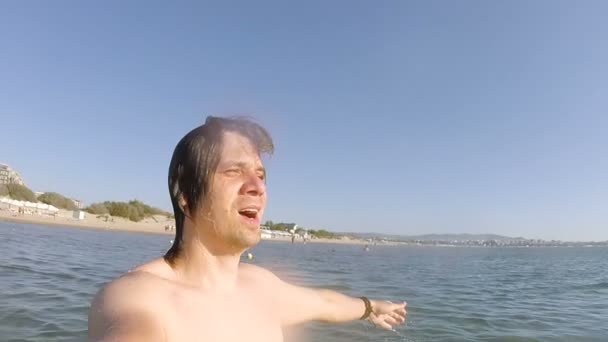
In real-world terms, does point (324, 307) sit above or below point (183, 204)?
below

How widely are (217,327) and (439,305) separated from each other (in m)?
8.67

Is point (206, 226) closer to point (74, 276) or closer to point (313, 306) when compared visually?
point (313, 306)

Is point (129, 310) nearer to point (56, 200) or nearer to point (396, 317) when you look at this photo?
point (396, 317)

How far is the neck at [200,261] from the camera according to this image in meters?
2.37

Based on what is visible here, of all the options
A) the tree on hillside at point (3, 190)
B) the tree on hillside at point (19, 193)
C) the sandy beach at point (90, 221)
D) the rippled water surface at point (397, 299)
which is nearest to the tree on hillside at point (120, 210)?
the sandy beach at point (90, 221)

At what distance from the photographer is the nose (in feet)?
7.77

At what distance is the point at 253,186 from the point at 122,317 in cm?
90

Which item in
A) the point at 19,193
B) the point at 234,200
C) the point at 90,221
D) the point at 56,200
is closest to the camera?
the point at 234,200

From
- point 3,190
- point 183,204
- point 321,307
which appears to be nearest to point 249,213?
point 183,204

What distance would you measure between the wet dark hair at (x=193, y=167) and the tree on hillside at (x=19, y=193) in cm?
6019

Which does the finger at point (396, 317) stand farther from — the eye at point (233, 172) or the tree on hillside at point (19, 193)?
the tree on hillside at point (19, 193)

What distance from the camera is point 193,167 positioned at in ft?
7.64

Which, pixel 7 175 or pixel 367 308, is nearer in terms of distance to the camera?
pixel 367 308

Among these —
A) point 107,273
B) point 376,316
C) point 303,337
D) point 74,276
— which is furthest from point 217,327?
point 107,273
